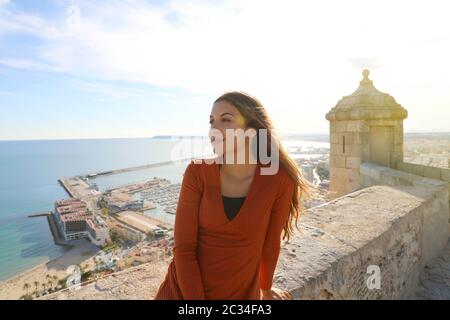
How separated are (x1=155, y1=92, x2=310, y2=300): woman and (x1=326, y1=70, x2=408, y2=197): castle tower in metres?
4.55

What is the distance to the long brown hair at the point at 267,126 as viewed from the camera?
5.07ft

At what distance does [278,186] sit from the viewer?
5.18ft

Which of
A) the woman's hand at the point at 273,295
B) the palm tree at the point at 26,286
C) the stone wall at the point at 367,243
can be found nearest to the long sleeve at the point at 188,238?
the woman's hand at the point at 273,295

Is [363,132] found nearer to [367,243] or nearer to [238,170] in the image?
[367,243]

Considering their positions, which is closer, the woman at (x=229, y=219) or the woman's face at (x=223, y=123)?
the woman at (x=229, y=219)

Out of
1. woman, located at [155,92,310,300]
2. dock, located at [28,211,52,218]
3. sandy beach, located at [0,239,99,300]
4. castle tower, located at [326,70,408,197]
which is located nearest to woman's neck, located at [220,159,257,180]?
woman, located at [155,92,310,300]

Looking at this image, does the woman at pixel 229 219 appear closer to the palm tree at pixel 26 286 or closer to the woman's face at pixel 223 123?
the woman's face at pixel 223 123

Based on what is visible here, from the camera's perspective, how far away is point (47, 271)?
24.7 meters

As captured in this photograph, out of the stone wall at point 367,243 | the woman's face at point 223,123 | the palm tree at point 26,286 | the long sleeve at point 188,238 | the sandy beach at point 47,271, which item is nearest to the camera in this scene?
the long sleeve at point 188,238

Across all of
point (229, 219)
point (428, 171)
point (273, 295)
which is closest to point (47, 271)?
point (428, 171)

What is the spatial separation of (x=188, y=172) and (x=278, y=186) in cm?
45

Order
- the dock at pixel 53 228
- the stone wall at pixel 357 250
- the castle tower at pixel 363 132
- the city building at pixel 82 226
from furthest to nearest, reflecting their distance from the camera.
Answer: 1. the dock at pixel 53 228
2. the city building at pixel 82 226
3. the castle tower at pixel 363 132
4. the stone wall at pixel 357 250
